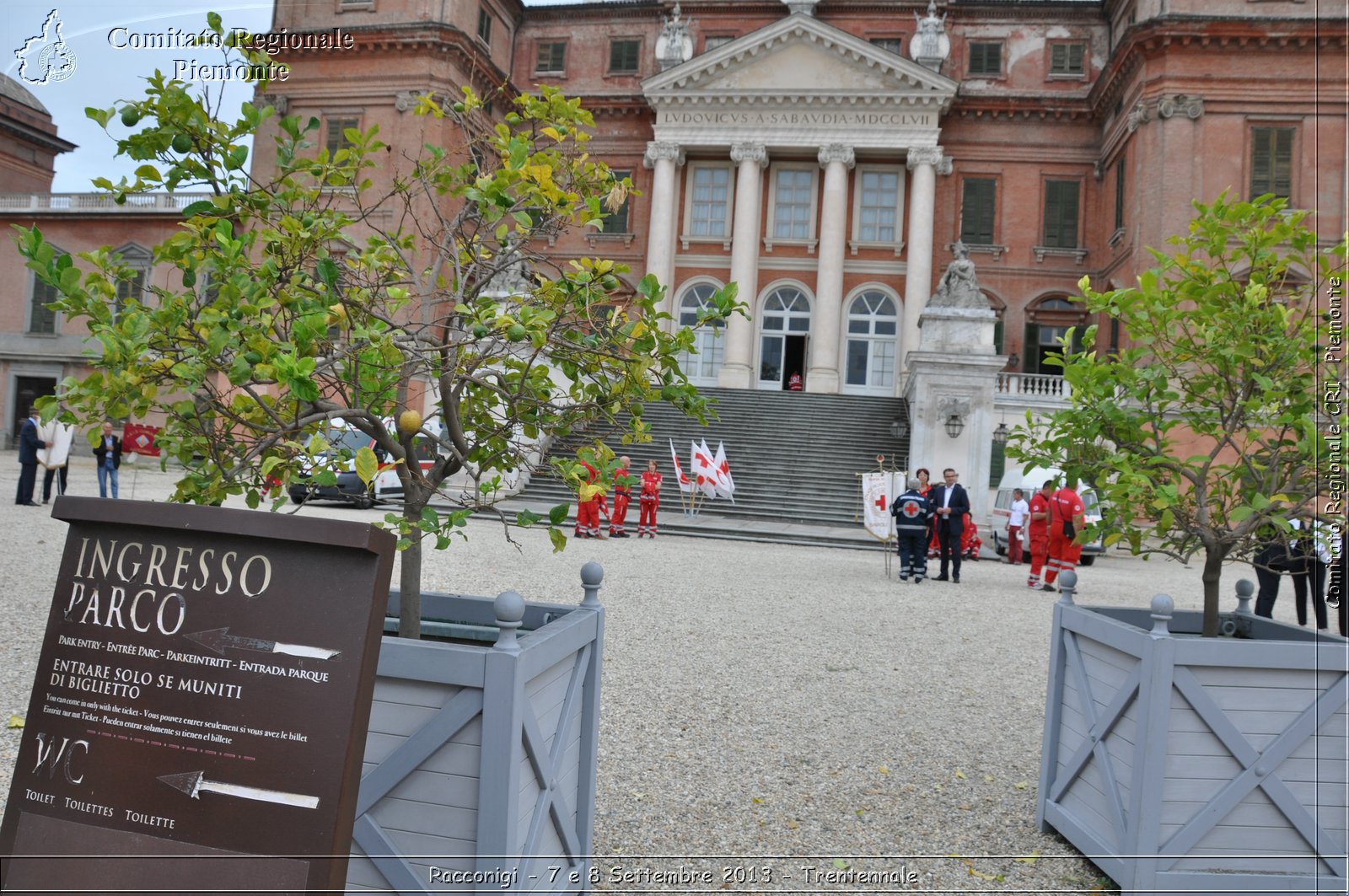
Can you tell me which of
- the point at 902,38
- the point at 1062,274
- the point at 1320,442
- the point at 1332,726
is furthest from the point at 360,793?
the point at 902,38

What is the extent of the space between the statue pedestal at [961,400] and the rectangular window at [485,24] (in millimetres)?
19731

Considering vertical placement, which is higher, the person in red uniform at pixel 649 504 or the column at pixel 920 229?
the column at pixel 920 229

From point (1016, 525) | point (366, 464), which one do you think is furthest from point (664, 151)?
point (366, 464)

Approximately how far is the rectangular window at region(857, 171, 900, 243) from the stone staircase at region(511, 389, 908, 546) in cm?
698

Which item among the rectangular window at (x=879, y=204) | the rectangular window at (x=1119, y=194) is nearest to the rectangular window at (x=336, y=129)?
the rectangular window at (x=879, y=204)

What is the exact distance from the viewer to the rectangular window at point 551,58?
37303 mm

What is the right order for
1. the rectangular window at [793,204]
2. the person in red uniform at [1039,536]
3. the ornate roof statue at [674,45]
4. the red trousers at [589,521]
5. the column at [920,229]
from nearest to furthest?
1. the person in red uniform at [1039,536]
2. the red trousers at [589,521]
3. the column at [920,229]
4. the rectangular window at [793,204]
5. the ornate roof statue at [674,45]

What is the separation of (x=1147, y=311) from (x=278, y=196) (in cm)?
383

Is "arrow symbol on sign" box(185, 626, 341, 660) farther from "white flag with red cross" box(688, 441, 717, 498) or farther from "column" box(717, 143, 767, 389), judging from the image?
"column" box(717, 143, 767, 389)

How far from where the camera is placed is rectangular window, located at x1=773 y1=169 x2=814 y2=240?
112 ft

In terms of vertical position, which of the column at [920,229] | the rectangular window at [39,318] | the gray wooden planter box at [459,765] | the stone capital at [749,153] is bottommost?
the gray wooden planter box at [459,765]

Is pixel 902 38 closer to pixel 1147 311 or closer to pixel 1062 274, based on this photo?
pixel 1062 274

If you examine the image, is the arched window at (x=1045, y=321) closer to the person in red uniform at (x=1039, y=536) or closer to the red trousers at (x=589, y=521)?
the person in red uniform at (x=1039, y=536)

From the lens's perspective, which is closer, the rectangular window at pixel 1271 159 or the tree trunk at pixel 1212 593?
the tree trunk at pixel 1212 593
